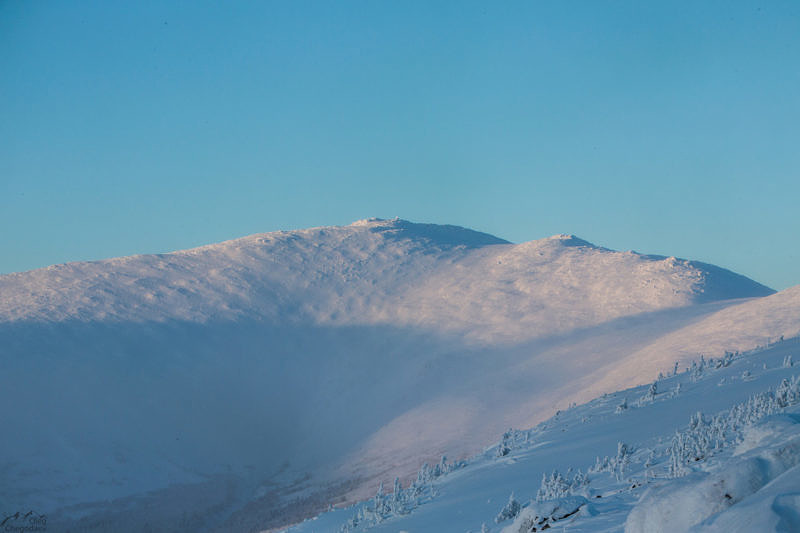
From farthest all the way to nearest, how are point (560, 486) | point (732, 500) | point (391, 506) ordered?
1. point (391, 506)
2. point (560, 486)
3. point (732, 500)

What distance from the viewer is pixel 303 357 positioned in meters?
59.6

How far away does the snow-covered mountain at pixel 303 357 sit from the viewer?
121ft

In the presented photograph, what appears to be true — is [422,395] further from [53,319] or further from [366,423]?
[53,319]

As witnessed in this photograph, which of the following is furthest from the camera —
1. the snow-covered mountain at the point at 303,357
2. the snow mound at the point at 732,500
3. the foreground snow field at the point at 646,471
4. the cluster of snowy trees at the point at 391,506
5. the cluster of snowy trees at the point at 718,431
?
the snow-covered mountain at the point at 303,357

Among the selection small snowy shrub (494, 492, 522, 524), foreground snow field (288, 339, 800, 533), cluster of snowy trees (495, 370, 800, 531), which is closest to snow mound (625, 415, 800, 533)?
foreground snow field (288, 339, 800, 533)

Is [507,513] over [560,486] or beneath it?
beneath

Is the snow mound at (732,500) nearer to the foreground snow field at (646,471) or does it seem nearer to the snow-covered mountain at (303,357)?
the foreground snow field at (646,471)

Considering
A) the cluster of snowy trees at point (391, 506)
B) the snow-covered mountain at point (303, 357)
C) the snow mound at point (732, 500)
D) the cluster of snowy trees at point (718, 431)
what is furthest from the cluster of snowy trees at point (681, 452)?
→ the snow-covered mountain at point (303, 357)

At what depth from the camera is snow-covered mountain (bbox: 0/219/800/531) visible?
3688 cm

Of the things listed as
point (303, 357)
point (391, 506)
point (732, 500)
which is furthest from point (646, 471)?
point (303, 357)

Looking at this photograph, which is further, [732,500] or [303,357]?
[303,357]

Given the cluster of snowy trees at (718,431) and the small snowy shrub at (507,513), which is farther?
the small snowy shrub at (507,513)

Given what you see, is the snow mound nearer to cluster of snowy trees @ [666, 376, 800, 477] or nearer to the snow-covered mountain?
cluster of snowy trees @ [666, 376, 800, 477]

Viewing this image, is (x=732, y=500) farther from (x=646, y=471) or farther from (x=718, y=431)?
(x=718, y=431)
